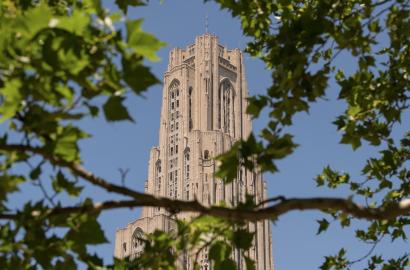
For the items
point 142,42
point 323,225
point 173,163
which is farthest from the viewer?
point 173,163

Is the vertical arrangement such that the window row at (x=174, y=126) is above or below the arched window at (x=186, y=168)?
above

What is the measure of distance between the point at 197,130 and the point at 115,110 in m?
79.1

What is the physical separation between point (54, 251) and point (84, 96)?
2.91ft

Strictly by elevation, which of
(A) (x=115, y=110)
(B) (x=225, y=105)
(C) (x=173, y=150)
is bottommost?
(A) (x=115, y=110)

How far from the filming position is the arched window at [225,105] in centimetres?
8519

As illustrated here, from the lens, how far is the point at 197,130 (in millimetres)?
82625

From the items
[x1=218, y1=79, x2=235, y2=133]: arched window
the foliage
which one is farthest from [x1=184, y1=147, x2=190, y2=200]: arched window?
the foliage

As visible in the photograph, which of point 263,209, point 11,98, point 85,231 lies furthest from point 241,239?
point 11,98

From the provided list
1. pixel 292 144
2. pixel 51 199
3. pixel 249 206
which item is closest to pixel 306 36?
pixel 292 144

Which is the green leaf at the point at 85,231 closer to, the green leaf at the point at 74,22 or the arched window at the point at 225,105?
the green leaf at the point at 74,22

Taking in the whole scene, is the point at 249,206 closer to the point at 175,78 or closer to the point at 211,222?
the point at 211,222

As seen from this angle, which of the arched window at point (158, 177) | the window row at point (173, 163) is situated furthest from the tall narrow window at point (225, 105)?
the arched window at point (158, 177)

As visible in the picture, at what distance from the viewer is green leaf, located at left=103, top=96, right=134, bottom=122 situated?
349 centimetres

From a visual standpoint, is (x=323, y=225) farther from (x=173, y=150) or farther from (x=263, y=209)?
(x=173, y=150)
